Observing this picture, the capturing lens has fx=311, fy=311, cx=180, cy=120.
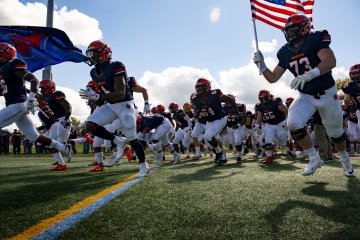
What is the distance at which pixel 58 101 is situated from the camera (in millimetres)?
8023

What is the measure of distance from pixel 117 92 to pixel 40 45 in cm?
639

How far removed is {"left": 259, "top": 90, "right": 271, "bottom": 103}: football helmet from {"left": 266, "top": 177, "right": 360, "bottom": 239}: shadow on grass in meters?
6.34

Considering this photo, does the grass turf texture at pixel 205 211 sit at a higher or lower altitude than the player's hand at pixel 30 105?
lower

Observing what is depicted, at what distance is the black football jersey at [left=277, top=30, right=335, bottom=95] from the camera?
4.25 metres

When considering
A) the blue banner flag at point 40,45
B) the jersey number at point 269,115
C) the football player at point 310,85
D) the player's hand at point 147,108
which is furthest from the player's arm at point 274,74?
the blue banner flag at point 40,45

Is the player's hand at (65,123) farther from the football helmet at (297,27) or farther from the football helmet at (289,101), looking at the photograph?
the football helmet at (289,101)

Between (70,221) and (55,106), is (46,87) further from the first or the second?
(70,221)

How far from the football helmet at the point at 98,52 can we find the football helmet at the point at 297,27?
3.06 m

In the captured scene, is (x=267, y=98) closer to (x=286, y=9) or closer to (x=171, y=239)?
(x=286, y=9)

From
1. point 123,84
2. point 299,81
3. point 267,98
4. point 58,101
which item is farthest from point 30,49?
point 299,81

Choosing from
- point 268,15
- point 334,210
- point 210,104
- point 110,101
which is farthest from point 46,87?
point 334,210

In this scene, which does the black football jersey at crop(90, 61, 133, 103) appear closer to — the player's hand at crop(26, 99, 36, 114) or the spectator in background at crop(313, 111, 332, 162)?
the player's hand at crop(26, 99, 36, 114)

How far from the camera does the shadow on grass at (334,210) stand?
1961 millimetres

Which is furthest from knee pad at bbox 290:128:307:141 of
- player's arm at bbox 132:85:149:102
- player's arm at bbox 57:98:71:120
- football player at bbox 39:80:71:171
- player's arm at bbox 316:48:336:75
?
football player at bbox 39:80:71:171
